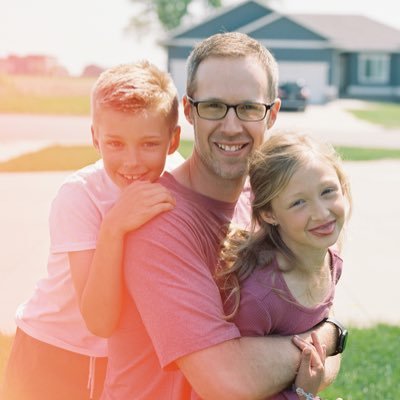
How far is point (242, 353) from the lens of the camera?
2252mm

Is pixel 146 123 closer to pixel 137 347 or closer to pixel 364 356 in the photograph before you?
pixel 137 347

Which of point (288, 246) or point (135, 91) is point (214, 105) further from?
point (288, 246)

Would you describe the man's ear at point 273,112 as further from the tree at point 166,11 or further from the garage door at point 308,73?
the tree at point 166,11

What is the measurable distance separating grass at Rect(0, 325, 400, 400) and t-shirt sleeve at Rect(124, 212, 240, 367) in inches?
105

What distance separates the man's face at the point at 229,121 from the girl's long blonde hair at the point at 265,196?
10 centimetres

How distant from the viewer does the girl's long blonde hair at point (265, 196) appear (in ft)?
7.86

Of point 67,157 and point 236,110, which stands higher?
point 236,110

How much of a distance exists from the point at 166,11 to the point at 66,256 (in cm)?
7005

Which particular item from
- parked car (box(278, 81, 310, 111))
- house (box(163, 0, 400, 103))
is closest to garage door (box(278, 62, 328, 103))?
house (box(163, 0, 400, 103))

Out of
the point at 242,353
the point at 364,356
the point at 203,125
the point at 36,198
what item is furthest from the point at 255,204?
the point at 36,198

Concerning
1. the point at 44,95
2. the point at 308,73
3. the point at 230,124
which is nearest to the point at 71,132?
the point at 44,95

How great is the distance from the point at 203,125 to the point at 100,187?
0.45 m

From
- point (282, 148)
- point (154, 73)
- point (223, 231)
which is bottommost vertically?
point (223, 231)

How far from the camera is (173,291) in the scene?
226cm
